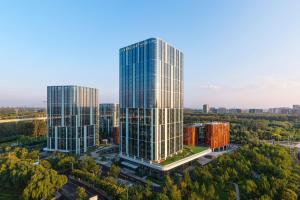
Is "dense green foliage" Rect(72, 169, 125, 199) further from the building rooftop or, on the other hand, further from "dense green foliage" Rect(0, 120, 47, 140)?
"dense green foliage" Rect(0, 120, 47, 140)

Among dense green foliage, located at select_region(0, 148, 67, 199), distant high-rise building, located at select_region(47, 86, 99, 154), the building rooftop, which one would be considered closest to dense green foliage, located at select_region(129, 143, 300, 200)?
the building rooftop

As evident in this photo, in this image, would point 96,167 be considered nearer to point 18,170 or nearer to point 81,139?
point 18,170

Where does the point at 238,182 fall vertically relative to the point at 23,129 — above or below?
below

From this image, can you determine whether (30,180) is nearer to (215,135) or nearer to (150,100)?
(150,100)

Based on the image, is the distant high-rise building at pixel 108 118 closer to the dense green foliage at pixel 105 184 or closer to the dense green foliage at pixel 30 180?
the dense green foliage at pixel 105 184

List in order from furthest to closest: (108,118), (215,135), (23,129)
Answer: (108,118) → (23,129) → (215,135)

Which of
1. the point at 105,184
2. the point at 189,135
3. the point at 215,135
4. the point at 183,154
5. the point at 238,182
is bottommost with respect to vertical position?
the point at 238,182

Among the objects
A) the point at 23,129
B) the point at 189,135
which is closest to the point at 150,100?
the point at 189,135

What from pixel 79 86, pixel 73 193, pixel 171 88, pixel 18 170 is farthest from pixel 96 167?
pixel 79 86
